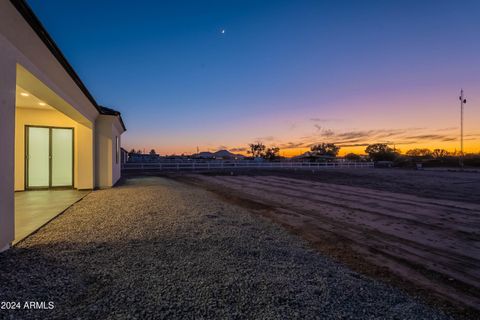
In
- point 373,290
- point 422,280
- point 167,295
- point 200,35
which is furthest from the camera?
point 200,35

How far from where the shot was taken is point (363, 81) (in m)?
14.6

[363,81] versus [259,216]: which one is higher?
[363,81]

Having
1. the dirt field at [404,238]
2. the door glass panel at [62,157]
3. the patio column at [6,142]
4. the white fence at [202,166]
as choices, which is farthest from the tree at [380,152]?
the patio column at [6,142]

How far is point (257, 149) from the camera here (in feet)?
250

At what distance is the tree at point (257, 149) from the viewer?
249 ft

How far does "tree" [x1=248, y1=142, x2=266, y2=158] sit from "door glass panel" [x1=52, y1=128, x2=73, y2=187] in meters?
67.9

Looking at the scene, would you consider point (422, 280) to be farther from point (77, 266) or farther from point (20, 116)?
point (20, 116)

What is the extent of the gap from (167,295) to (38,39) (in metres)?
4.24

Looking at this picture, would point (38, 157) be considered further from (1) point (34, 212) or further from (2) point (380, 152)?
(2) point (380, 152)

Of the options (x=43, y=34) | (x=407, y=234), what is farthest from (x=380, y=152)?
(x=43, y=34)

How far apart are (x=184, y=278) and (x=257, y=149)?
7434 cm

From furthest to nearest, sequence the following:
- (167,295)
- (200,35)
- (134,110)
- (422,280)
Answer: (134,110) → (200,35) → (422,280) → (167,295)

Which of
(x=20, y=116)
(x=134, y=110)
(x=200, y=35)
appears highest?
(x=200, y=35)

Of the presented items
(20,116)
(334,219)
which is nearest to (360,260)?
(334,219)
